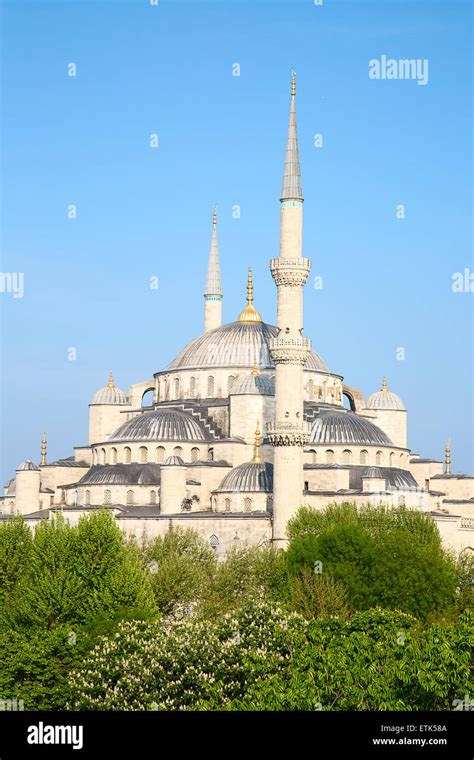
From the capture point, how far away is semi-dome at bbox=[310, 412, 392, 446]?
76.1 metres

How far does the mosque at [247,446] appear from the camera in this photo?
67312 millimetres

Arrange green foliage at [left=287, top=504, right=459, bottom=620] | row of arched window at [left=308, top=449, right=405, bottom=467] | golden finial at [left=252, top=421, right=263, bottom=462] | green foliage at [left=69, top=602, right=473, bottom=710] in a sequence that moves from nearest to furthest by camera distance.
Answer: green foliage at [left=69, top=602, right=473, bottom=710] < green foliage at [left=287, top=504, right=459, bottom=620] < golden finial at [left=252, top=421, right=263, bottom=462] < row of arched window at [left=308, top=449, right=405, bottom=467]

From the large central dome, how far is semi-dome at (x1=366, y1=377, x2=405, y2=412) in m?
2.96

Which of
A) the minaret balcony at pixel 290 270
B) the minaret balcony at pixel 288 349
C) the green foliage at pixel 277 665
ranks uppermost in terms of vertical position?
the minaret balcony at pixel 290 270

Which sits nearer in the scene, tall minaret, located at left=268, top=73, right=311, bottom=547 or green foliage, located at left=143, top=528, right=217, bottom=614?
green foliage, located at left=143, top=528, right=217, bottom=614

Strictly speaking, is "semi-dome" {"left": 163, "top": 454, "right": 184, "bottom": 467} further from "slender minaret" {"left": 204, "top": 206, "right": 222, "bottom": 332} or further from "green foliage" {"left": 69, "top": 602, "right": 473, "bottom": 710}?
"green foliage" {"left": 69, "top": 602, "right": 473, "bottom": 710}

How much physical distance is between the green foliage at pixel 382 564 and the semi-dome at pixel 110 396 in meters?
27.3

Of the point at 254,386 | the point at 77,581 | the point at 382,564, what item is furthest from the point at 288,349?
the point at 77,581

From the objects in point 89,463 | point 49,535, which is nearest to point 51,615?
point 49,535

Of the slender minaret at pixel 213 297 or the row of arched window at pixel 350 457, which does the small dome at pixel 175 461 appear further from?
the slender minaret at pixel 213 297

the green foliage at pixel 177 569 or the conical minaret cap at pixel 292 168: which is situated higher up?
the conical minaret cap at pixel 292 168

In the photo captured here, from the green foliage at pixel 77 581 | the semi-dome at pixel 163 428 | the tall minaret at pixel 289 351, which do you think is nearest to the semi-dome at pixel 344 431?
the semi-dome at pixel 163 428

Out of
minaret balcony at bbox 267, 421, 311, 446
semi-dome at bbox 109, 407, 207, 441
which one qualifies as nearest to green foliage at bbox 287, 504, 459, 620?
minaret balcony at bbox 267, 421, 311, 446

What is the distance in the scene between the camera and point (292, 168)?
6731 centimetres
